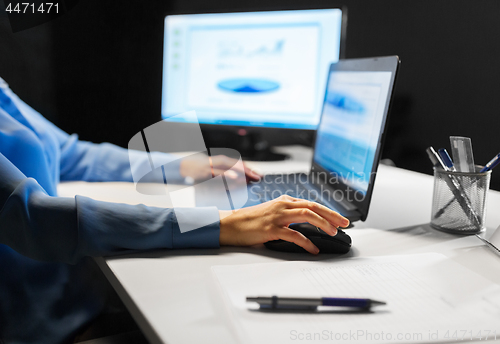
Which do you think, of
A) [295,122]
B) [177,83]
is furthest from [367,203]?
[177,83]

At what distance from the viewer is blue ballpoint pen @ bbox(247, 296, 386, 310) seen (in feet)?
1.33

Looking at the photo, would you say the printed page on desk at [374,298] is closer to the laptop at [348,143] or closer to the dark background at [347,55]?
the laptop at [348,143]

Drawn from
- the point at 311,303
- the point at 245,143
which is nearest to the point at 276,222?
the point at 311,303

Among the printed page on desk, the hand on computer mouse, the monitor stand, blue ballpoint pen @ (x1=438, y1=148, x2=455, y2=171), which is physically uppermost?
blue ballpoint pen @ (x1=438, y1=148, x2=455, y2=171)

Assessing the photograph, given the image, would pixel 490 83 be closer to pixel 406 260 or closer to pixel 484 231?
pixel 484 231

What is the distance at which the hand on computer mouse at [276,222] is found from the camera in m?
0.56

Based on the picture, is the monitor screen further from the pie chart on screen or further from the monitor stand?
the monitor stand

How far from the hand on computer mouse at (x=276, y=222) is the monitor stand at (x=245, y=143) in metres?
0.73

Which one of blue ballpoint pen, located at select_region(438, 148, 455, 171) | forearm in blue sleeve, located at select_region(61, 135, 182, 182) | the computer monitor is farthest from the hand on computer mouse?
the computer monitor

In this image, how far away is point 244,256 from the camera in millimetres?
557

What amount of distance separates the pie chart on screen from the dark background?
214 mm

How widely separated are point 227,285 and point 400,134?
1.03 m

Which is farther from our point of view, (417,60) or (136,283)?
(417,60)

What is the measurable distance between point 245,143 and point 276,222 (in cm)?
89
